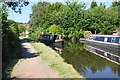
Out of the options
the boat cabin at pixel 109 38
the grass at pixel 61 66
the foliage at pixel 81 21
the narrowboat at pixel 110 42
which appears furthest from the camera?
the foliage at pixel 81 21

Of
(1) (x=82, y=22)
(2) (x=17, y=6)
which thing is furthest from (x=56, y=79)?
(1) (x=82, y=22)

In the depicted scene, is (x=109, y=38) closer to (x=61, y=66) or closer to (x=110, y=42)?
(x=110, y=42)

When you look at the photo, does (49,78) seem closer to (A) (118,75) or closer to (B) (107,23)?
(A) (118,75)

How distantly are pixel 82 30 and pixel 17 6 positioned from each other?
2538 centimetres

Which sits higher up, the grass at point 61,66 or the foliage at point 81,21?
the foliage at point 81,21

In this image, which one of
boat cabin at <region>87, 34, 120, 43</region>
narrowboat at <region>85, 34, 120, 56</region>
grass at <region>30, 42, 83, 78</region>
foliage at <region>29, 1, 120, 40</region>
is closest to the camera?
grass at <region>30, 42, 83, 78</region>

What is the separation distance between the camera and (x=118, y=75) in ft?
26.0

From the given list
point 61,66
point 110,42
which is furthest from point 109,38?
point 61,66

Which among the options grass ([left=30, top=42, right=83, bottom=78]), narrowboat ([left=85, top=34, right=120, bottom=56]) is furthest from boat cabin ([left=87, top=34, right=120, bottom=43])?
grass ([left=30, top=42, right=83, bottom=78])

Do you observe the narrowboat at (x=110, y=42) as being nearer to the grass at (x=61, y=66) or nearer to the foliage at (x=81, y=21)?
the grass at (x=61, y=66)

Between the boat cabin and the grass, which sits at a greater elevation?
the boat cabin

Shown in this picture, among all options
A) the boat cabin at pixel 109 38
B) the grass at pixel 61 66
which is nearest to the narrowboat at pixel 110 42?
the boat cabin at pixel 109 38

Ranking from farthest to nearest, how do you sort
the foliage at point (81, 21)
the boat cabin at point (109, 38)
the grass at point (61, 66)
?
the foliage at point (81, 21) → the boat cabin at point (109, 38) → the grass at point (61, 66)

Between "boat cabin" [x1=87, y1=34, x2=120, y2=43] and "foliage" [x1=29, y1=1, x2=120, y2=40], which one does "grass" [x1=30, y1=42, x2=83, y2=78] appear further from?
"foliage" [x1=29, y1=1, x2=120, y2=40]
